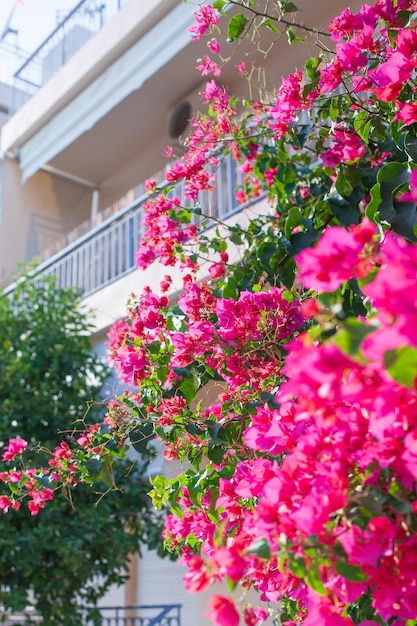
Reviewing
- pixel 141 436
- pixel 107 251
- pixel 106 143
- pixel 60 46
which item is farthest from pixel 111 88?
pixel 141 436

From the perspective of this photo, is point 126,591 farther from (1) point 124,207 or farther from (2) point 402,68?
(2) point 402,68

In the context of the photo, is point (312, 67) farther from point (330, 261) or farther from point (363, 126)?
point (330, 261)

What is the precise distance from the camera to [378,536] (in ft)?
4.04

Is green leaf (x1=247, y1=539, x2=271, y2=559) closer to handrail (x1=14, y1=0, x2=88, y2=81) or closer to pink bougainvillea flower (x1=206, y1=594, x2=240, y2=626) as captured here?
pink bougainvillea flower (x1=206, y1=594, x2=240, y2=626)

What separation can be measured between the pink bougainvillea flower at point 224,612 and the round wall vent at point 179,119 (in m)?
7.58

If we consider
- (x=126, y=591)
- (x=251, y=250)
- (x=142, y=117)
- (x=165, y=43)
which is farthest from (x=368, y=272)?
(x=142, y=117)

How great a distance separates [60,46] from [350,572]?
387 inches

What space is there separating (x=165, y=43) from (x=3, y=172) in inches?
150

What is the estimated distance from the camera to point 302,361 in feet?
3.17

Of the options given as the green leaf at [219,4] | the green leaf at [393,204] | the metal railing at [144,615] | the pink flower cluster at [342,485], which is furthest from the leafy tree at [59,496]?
the pink flower cluster at [342,485]

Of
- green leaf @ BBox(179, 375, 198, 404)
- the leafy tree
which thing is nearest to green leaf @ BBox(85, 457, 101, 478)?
green leaf @ BBox(179, 375, 198, 404)

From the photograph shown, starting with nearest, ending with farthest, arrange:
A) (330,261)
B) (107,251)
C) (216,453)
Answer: (330,261) < (216,453) < (107,251)

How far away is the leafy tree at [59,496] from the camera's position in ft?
18.3

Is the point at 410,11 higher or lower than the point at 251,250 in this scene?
higher
